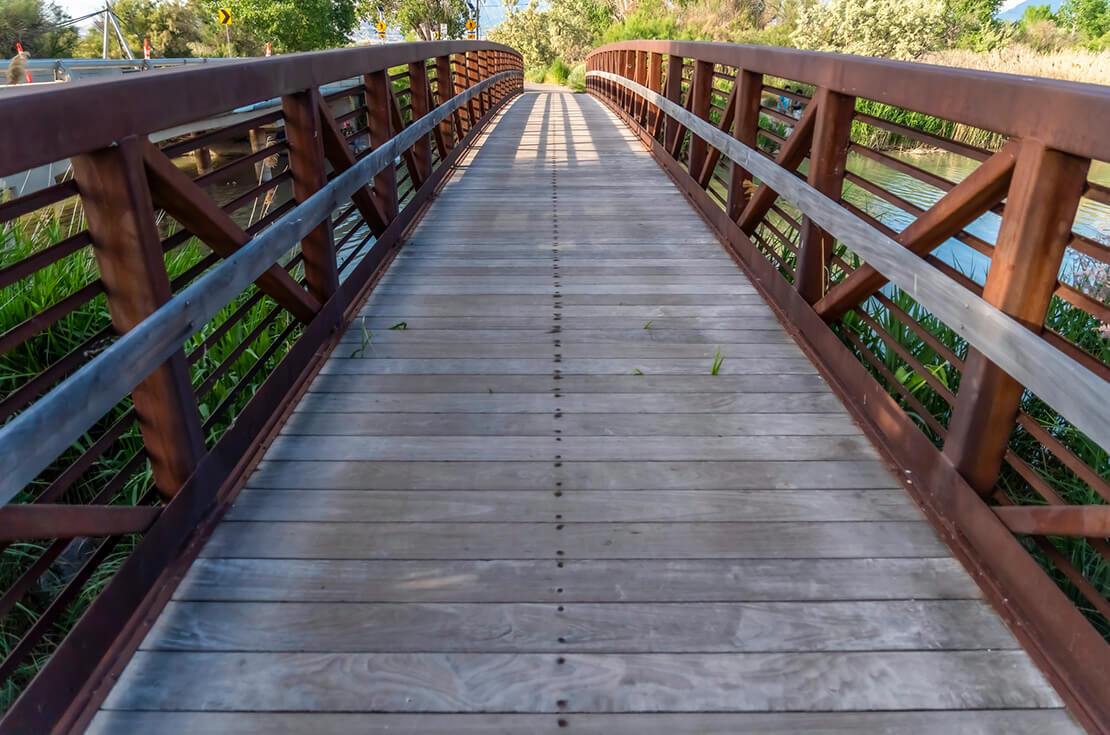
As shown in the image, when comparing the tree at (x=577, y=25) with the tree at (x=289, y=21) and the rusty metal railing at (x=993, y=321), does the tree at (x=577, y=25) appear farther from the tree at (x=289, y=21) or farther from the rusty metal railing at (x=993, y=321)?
the rusty metal railing at (x=993, y=321)

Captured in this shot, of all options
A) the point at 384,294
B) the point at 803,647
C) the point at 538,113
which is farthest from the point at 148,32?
the point at 803,647

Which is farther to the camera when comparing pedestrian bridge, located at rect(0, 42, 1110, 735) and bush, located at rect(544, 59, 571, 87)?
bush, located at rect(544, 59, 571, 87)

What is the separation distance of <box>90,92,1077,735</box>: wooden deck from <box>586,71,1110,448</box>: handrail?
60cm

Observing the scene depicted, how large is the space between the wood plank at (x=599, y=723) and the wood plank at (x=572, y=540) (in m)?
0.56

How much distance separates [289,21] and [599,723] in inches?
1817

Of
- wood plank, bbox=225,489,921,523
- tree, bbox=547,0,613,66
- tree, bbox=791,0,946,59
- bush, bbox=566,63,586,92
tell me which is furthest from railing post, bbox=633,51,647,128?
tree, bbox=547,0,613,66

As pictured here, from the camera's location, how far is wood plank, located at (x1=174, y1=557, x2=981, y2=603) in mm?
2137

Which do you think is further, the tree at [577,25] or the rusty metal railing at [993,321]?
the tree at [577,25]

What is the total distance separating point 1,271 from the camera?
1642 millimetres

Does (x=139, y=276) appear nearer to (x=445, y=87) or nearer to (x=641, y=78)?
(x=445, y=87)

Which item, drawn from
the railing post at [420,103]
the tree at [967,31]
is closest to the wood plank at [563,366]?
the railing post at [420,103]

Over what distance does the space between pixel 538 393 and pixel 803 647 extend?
1.55 m

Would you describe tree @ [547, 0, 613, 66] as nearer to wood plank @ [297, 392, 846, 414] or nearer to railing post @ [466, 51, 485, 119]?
railing post @ [466, 51, 485, 119]

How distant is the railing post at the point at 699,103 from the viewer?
6281mm
